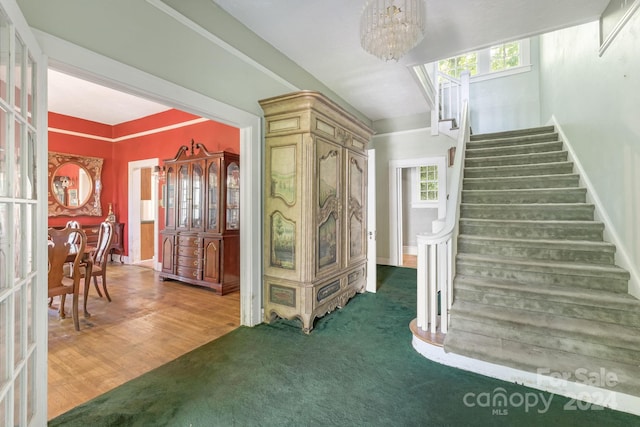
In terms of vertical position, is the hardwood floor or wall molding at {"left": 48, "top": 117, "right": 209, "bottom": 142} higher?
wall molding at {"left": 48, "top": 117, "right": 209, "bottom": 142}

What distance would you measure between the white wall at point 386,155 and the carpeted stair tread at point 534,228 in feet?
7.97

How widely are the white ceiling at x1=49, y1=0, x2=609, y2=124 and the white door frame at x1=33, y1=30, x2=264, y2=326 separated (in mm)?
933

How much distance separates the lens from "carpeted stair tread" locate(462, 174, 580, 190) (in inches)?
127

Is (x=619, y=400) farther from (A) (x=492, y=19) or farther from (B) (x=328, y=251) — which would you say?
(A) (x=492, y=19)

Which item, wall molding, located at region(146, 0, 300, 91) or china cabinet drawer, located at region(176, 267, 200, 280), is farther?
china cabinet drawer, located at region(176, 267, 200, 280)

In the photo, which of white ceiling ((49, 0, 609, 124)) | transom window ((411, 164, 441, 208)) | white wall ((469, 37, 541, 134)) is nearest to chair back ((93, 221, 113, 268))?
white ceiling ((49, 0, 609, 124))

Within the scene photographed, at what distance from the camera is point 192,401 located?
1.71 metres

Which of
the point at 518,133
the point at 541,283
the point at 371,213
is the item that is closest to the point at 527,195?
the point at 541,283

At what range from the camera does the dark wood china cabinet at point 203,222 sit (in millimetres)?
3986

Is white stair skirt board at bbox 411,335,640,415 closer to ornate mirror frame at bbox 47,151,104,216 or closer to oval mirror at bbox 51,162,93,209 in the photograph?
ornate mirror frame at bbox 47,151,104,216

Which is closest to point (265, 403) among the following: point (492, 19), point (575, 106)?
point (492, 19)

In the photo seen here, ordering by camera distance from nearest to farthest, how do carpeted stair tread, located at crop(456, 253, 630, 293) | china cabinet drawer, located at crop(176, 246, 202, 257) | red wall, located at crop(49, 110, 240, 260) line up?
carpeted stair tread, located at crop(456, 253, 630, 293)
china cabinet drawer, located at crop(176, 246, 202, 257)
red wall, located at crop(49, 110, 240, 260)

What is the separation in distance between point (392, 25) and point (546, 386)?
2664 millimetres

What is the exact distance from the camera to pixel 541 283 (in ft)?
7.97
